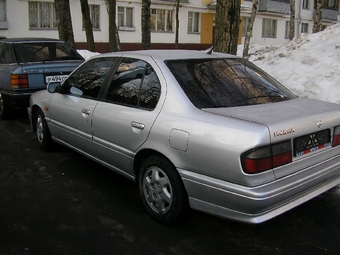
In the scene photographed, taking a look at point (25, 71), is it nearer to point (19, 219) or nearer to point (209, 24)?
point (19, 219)

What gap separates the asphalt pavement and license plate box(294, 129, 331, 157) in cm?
77

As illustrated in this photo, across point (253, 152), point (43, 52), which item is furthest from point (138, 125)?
point (43, 52)

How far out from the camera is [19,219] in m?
3.55

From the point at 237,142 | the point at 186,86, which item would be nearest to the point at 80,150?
the point at 186,86

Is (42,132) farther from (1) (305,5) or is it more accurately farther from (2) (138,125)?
(1) (305,5)

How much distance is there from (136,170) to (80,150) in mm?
1144

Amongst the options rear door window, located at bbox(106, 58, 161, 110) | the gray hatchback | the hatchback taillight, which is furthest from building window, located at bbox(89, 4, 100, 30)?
the hatchback taillight

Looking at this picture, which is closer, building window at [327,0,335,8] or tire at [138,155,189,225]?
tire at [138,155,189,225]

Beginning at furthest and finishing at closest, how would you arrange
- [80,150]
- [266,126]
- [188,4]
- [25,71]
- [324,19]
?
[324,19] < [188,4] < [25,71] < [80,150] < [266,126]

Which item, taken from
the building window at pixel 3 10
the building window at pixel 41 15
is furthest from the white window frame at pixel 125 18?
the building window at pixel 3 10

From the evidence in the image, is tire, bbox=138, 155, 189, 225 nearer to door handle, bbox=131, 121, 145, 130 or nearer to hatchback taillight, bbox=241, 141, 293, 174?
door handle, bbox=131, 121, 145, 130

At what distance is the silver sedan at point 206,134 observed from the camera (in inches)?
111

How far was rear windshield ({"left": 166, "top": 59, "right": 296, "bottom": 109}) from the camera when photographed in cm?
339

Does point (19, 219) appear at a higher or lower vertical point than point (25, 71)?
lower
